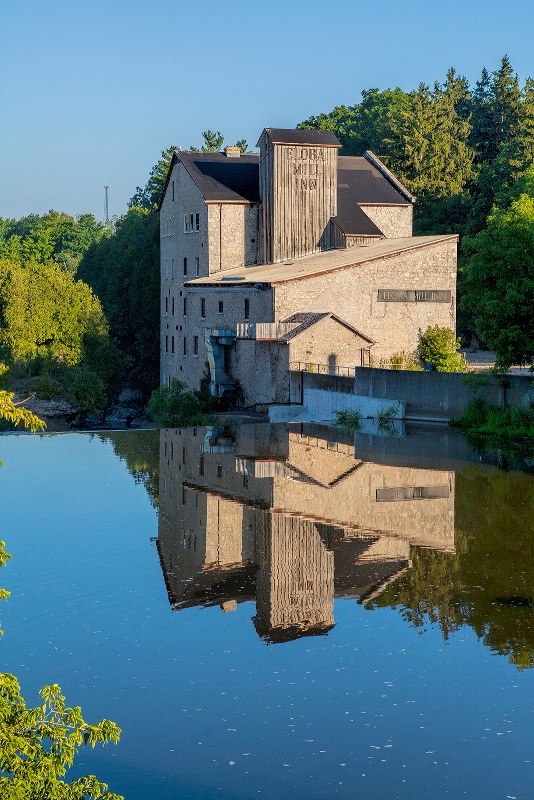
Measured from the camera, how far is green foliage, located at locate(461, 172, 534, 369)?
108 feet

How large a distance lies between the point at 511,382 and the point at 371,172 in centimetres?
2623

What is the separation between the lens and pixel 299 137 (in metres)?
52.6

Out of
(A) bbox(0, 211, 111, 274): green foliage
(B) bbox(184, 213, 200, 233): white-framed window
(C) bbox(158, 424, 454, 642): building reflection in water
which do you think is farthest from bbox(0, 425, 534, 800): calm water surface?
(A) bbox(0, 211, 111, 274): green foliage

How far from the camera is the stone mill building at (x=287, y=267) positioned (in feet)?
144

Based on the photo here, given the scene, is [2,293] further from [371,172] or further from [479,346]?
[479,346]

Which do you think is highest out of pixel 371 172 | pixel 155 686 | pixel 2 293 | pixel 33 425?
pixel 371 172

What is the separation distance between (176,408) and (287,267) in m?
7.91

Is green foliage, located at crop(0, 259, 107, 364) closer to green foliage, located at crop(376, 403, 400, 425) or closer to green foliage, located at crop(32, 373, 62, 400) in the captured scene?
green foliage, located at crop(32, 373, 62, 400)

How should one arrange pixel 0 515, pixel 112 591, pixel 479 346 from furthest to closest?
1. pixel 479 346
2. pixel 0 515
3. pixel 112 591

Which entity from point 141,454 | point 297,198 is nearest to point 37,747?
point 141,454

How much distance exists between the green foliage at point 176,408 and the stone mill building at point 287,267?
4.32 ft

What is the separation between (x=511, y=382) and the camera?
113 feet

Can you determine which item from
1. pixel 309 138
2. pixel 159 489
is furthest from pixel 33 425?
pixel 309 138

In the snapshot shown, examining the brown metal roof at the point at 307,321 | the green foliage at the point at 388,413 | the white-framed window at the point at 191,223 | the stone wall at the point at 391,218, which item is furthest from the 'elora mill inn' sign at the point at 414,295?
the white-framed window at the point at 191,223
